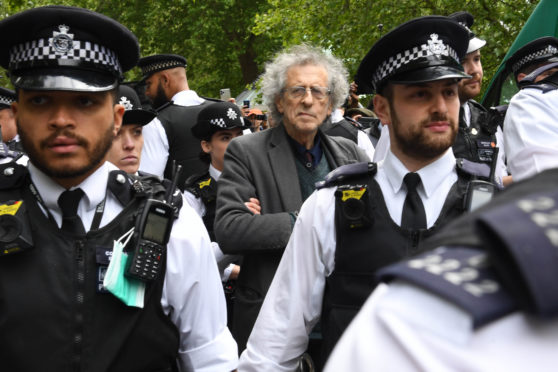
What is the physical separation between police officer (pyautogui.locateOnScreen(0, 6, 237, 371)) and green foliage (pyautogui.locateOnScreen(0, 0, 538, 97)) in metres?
11.1

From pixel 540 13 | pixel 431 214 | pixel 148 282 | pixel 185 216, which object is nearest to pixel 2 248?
pixel 148 282

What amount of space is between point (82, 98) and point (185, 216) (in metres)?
0.59

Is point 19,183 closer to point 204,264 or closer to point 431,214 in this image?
point 204,264

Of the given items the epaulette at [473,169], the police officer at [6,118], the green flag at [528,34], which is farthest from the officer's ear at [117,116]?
Answer: the green flag at [528,34]

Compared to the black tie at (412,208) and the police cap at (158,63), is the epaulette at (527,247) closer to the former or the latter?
the black tie at (412,208)

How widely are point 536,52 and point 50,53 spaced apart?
15.1 feet

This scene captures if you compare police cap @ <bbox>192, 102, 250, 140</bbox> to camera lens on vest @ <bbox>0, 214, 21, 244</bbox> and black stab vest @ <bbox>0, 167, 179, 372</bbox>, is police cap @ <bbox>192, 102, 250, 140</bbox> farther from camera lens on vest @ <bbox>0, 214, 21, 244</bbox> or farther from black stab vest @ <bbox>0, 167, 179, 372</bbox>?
camera lens on vest @ <bbox>0, 214, 21, 244</bbox>

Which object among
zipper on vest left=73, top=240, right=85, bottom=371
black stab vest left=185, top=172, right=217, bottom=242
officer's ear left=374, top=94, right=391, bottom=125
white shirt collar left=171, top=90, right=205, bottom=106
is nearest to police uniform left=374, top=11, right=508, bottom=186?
black stab vest left=185, top=172, right=217, bottom=242

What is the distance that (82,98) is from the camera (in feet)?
8.43

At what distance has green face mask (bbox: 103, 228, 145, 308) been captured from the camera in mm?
2377

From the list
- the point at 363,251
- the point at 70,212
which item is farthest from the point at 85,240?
the point at 363,251

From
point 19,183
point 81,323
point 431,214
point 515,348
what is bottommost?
point 81,323

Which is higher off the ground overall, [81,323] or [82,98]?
[82,98]

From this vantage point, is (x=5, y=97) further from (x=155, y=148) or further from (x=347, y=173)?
(x=347, y=173)
